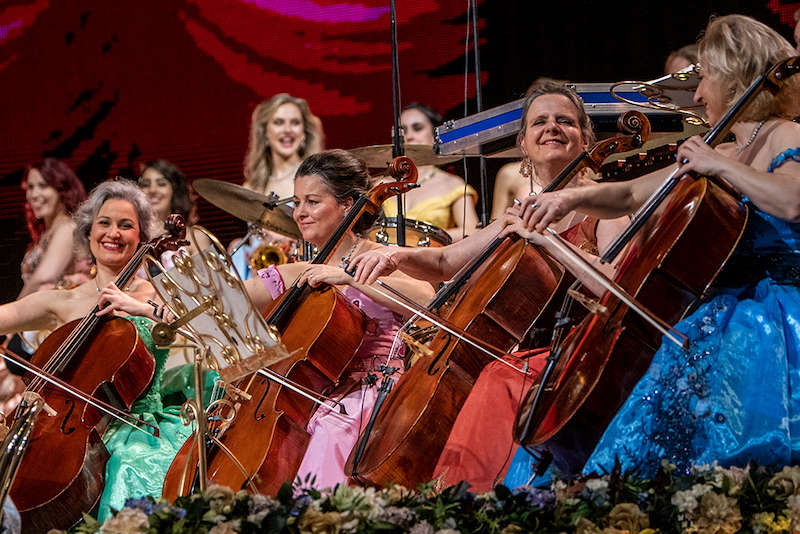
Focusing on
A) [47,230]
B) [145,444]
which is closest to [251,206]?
[47,230]

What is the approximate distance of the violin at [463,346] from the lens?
2213 mm

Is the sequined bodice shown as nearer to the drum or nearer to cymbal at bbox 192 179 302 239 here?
the drum

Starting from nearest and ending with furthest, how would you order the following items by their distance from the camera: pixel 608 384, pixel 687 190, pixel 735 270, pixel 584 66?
pixel 608 384 → pixel 687 190 → pixel 735 270 → pixel 584 66

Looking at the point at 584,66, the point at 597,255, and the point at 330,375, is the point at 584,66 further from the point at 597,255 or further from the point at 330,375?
the point at 330,375

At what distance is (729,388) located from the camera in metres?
1.98

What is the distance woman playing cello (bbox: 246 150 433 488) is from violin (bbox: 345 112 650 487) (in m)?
0.28

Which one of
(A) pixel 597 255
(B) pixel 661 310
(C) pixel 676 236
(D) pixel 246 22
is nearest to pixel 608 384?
(B) pixel 661 310

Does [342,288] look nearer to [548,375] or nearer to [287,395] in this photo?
[287,395]

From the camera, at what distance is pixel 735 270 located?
2.20 meters

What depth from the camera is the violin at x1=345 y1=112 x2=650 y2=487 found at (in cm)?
221

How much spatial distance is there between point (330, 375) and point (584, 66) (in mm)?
2243

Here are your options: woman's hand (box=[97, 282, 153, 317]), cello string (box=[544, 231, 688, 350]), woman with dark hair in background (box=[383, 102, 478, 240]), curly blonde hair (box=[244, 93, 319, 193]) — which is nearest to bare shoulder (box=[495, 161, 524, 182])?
woman with dark hair in background (box=[383, 102, 478, 240])

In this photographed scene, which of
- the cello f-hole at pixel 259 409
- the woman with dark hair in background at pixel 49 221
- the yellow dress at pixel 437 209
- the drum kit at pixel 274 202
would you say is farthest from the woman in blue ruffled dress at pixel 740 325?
the woman with dark hair in background at pixel 49 221

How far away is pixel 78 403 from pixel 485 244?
1.22 meters
